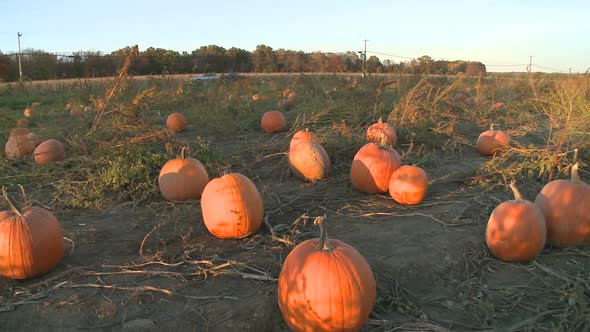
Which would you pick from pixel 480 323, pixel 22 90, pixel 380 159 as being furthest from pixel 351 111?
pixel 22 90

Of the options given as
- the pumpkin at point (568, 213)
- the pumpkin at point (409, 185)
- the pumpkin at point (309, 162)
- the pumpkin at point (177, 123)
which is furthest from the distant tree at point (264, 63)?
the pumpkin at point (568, 213)

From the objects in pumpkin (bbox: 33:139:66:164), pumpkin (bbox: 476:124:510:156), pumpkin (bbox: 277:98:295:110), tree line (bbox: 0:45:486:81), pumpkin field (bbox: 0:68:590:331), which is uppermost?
tree line (bbox: 0:45:486:81)

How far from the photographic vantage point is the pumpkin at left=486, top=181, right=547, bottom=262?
11.1 ft

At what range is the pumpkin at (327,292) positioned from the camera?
2.54 m

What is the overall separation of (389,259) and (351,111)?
18.1 ft

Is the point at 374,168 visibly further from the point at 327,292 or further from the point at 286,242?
the point at 327,292

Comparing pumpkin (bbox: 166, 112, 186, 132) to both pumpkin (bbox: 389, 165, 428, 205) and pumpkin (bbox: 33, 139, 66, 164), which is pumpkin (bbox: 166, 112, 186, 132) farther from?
pumpkin (bbox: 389, 165, 428, 205)

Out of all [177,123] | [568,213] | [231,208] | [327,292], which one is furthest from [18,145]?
[568,213]

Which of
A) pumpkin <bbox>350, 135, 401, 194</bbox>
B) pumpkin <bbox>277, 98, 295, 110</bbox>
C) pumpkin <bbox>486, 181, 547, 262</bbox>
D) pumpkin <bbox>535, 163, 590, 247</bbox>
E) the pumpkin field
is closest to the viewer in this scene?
the pumpkin field

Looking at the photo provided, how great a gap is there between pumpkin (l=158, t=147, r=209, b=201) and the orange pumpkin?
1.21 meters

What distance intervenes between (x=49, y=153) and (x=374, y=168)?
4662 millimetres

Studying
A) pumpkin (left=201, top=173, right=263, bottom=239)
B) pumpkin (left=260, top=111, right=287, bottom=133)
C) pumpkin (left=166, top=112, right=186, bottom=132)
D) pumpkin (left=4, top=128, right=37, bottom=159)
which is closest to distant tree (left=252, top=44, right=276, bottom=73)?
pumpkin (left=166, top=112, right=186, bottom=132)

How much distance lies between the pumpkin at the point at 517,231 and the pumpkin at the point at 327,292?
4.62 ft

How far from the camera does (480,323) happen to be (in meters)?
2.73
